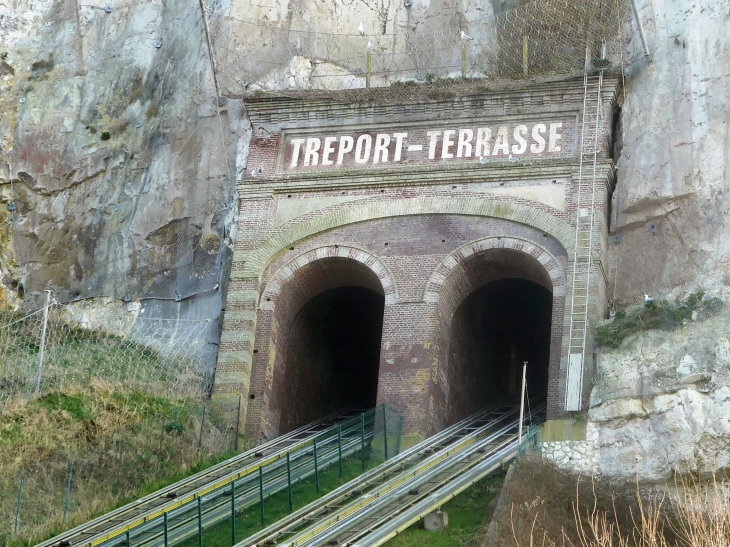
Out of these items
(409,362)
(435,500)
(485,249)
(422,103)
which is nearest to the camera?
(435,500)

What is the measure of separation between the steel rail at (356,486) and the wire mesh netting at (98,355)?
5771 millimetres

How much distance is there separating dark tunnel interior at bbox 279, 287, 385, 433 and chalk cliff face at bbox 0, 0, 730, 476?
97.3 inches

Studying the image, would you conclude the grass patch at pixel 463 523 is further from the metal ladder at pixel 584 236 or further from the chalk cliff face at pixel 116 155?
the chalk cliff face at pixel 116 155

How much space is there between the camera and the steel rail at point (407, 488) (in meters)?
26.9

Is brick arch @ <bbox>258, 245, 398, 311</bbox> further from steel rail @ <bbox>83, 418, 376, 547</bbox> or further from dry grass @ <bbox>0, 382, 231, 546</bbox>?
steel rail @ <bbox>83, 418, 376, 547</bbox>

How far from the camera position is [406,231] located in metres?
35.8

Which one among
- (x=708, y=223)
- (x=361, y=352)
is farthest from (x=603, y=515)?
(x=361, y=352)

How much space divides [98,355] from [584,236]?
470 inches

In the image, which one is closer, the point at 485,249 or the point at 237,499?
the point at 237,499

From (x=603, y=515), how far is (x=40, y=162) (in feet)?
67.2

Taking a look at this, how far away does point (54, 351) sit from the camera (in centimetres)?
3575

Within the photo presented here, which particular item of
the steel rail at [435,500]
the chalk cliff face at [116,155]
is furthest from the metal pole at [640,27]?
the steel rail at [435,500]

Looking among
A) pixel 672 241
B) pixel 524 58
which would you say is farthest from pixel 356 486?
pixel 524 58

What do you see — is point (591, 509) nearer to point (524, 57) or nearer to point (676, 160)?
point (676, 160)
